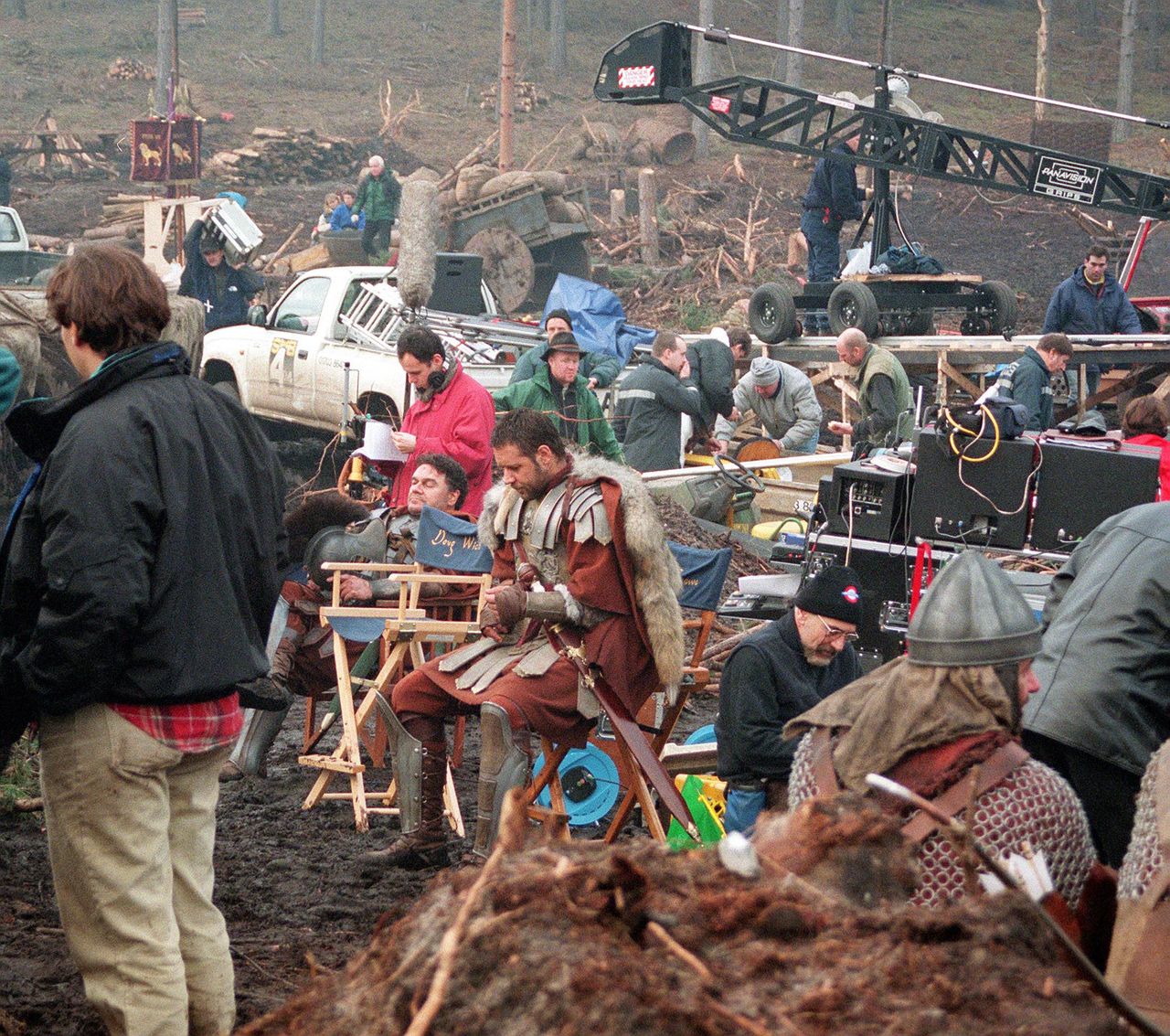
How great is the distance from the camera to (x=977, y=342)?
14.4 metres

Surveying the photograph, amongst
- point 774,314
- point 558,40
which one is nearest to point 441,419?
point 774,314

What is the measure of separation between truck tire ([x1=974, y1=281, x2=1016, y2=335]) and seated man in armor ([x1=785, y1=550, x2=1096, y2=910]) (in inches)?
509

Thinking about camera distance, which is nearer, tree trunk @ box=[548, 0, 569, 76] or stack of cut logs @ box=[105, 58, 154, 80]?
stack of cut logs @ box=[105, 58, 154, 80]

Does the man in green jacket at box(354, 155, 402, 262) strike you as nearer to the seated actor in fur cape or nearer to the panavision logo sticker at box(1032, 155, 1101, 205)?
the panavision logo sticker at box(1032, 155, 1101, 205)

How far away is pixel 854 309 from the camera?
14.6 metres

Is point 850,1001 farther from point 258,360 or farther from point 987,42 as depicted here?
point 987,42

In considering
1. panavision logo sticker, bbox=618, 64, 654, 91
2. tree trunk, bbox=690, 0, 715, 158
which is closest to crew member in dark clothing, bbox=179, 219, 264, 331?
panavision logo sticker, bbox=618, 64, 654, 91

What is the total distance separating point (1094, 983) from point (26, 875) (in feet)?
14.7

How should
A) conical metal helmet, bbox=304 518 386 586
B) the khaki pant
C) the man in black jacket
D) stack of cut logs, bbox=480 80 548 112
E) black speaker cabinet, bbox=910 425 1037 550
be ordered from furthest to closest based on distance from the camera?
stack of cut logs, bbox=480 80 548 112, conical metal helmet, bbox=304 518 386 586, black speaker cabinet, bbox=910 425 1037 550, the khaki pant, the man in black jacket

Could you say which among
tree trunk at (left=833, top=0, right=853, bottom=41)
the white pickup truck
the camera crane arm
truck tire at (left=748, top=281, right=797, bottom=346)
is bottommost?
the white pickup truck

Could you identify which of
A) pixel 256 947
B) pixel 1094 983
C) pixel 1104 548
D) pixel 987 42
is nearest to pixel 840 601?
pixel 1104 548

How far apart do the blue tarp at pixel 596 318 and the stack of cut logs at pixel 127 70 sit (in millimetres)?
29345

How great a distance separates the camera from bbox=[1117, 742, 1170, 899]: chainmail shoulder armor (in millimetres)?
2725

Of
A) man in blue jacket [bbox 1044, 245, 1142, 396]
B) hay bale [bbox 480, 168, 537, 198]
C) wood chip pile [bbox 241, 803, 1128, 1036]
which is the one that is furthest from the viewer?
hay bale [bbox 480, 168, 537, 198]
